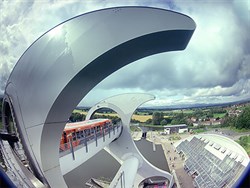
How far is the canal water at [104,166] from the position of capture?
1.75 m

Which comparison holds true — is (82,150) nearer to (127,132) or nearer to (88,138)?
(88,138)

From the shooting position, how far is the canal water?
1751 mm

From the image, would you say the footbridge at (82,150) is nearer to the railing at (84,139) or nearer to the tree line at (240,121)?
the railing at (84,139)

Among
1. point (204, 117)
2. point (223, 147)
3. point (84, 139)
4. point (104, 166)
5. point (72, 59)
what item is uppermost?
point (72, 59)

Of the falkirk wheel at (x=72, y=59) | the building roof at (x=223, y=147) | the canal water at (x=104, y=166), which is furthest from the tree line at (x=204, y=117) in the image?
the falkirk wheel at (x=72, y=59)

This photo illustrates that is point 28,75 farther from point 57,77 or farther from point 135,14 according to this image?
point 135,14

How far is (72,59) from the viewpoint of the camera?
3.51 ft

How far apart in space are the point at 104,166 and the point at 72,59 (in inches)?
49.6

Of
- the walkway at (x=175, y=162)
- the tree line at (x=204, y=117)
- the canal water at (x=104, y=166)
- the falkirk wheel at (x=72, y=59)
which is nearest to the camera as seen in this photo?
the falkirk wheel at (x=72, y=59)

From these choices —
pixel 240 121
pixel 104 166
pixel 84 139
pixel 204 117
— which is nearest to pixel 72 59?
pixel 84 139

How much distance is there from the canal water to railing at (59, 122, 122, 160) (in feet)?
0.77

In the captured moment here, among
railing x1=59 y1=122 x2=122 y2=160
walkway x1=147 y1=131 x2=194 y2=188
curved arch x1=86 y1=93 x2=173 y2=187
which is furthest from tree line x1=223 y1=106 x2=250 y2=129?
railing x1=59 y1=122 x2=122 y2=160

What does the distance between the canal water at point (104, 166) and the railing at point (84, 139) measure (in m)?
0.24

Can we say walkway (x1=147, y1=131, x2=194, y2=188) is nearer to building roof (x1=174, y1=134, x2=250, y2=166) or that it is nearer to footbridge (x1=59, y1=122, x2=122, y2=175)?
building roof (x1=174, y1=134, x2=250, y2=166)
